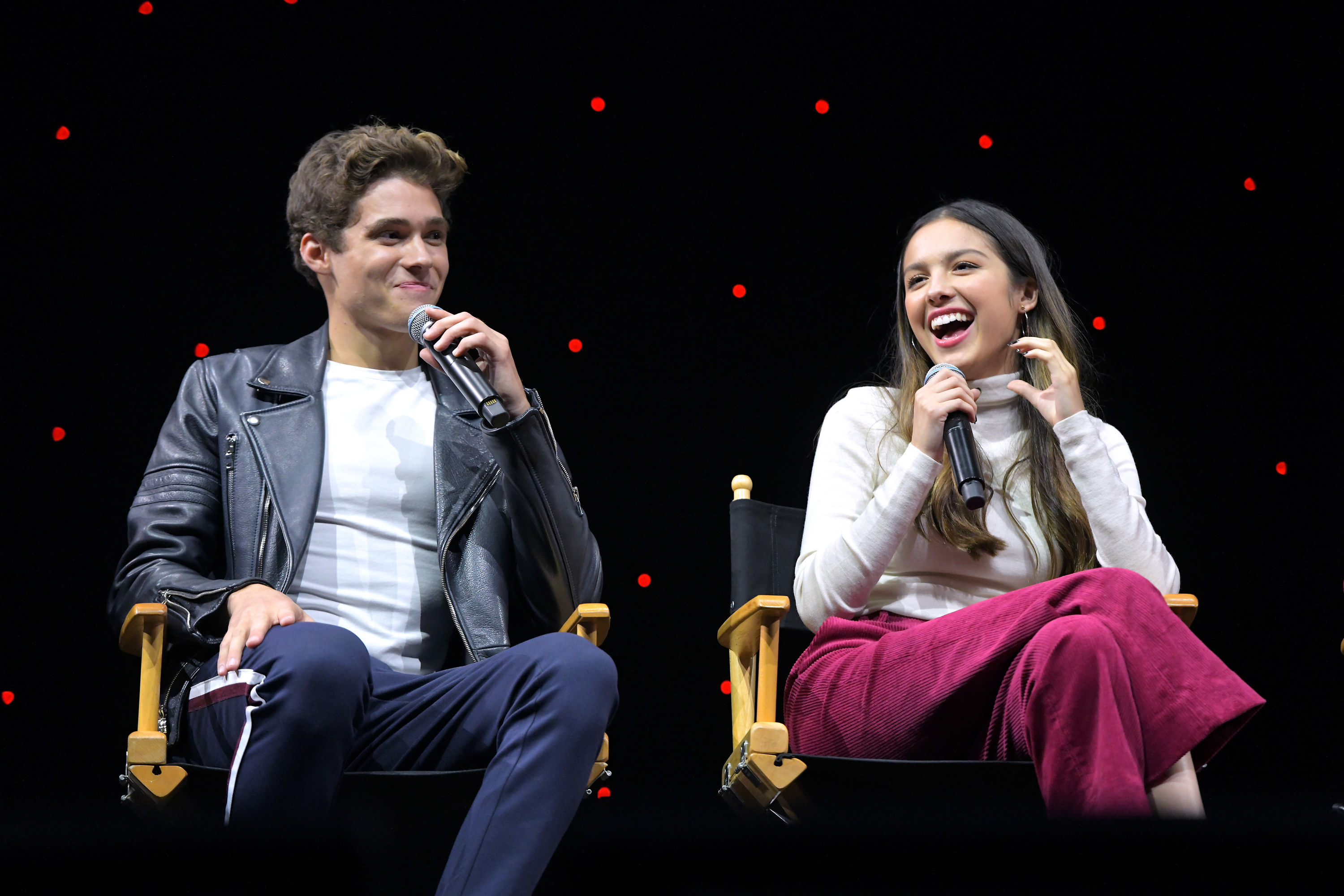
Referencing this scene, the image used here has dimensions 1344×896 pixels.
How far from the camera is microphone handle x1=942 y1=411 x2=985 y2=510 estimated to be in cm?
161

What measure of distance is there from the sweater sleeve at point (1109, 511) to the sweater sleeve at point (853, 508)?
21 centimetres

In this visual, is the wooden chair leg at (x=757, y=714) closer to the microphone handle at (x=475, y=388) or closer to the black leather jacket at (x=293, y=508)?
the black leather jacket at (x=293, y=508)

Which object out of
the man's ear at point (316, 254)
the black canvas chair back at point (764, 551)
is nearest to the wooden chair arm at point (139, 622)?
the man's ear at point (316, 254)

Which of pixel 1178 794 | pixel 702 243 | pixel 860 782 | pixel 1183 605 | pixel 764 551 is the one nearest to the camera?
Answer: pixel 1178 794

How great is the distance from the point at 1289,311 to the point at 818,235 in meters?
0.99

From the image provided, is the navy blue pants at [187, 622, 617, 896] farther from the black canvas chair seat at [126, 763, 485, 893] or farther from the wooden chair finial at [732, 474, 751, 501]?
the wooden chair finial at [732, 474, 751, 501]

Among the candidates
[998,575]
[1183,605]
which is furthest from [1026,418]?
[1183,605]

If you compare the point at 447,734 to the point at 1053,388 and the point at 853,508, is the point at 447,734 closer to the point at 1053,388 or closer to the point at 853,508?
the point at 853,508

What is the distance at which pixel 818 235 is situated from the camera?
110 inches

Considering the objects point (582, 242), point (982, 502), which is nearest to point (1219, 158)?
point (582, 242)

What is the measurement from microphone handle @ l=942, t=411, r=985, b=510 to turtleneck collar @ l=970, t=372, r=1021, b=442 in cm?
24

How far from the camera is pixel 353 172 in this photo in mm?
2084

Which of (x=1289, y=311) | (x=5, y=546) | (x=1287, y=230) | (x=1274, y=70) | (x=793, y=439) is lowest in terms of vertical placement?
(x=5, y=546)

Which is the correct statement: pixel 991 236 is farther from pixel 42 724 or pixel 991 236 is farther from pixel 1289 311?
pixel 42 724
